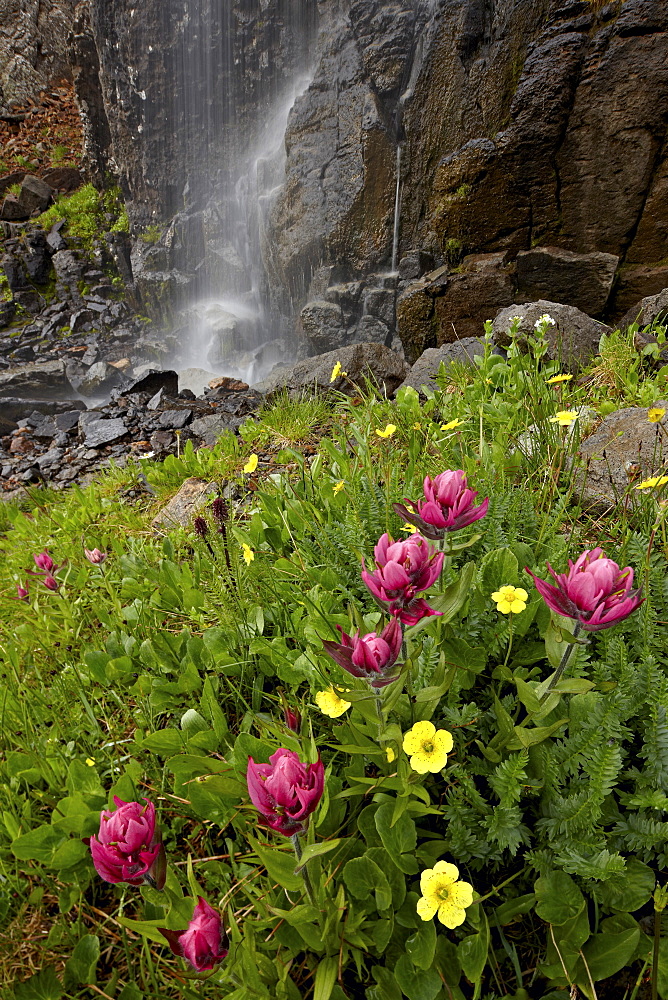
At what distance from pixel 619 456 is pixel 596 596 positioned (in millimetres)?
1326

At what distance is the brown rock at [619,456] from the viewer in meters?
1.67

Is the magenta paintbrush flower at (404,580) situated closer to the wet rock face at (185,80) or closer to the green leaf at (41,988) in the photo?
the green leaf at (41,988)

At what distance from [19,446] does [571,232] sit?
23.7 ft

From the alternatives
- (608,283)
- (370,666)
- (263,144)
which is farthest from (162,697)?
(263,144)

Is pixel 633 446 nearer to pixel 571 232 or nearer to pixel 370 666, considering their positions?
pixel 370 666

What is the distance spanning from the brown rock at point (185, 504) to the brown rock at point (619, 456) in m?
1.80

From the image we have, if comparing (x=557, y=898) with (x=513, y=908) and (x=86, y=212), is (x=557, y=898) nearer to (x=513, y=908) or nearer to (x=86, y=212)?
(x=513, y=908)

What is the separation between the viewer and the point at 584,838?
32.7 inches

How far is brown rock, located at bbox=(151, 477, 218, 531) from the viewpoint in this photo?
2.76 meters

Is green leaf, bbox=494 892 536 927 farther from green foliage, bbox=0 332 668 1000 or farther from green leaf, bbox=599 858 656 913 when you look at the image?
green leaf, bbox=599 858 656 913

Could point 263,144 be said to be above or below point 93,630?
above

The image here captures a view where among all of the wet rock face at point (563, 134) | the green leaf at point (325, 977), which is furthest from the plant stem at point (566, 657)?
the wet rock face at point (563, 134)

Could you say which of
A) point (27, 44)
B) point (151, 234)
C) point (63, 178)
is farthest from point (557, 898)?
point (27, 44)

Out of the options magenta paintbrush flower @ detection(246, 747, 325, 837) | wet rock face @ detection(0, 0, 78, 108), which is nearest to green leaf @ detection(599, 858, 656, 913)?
magenta paintbrush flower @ detection(246, 747, 325, 837)
